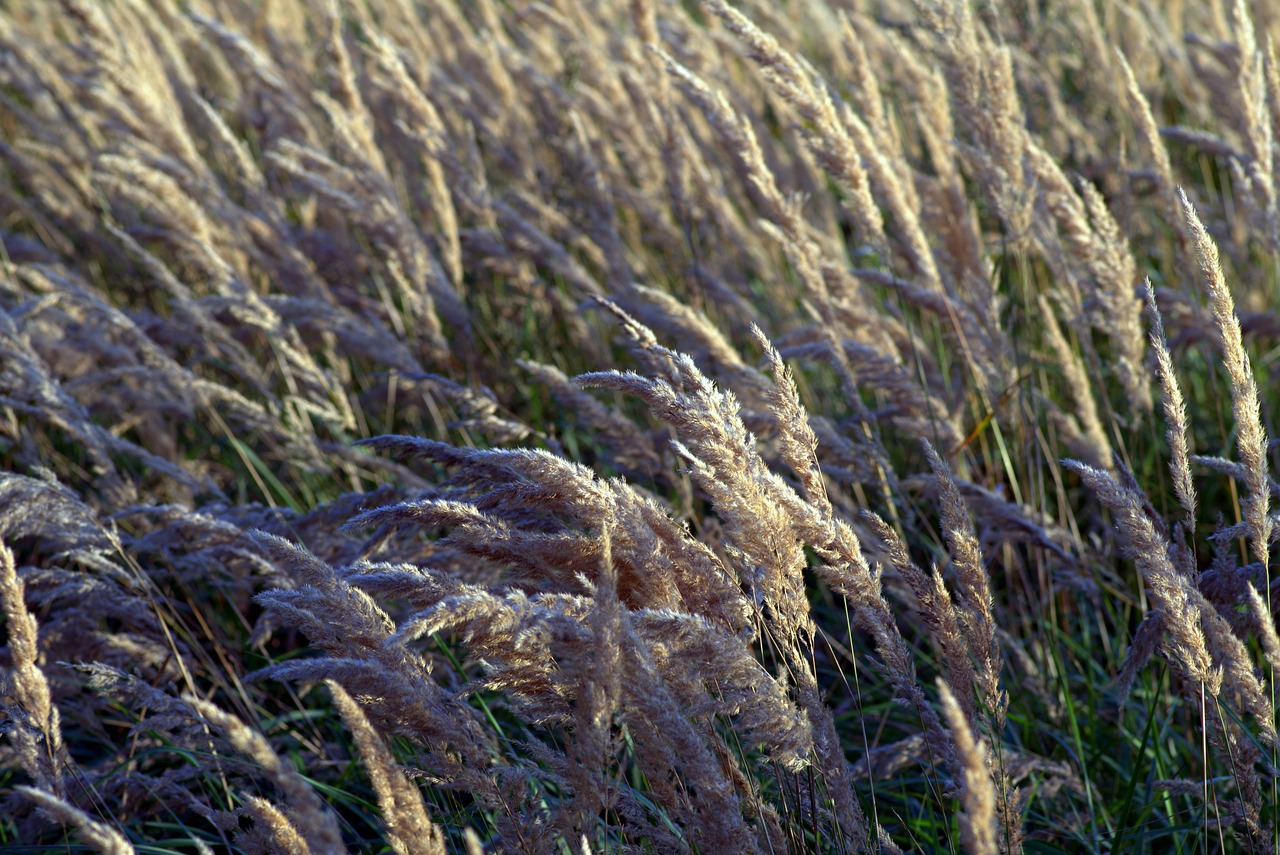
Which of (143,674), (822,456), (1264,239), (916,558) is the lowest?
(916,558)

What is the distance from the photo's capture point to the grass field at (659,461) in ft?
4.57

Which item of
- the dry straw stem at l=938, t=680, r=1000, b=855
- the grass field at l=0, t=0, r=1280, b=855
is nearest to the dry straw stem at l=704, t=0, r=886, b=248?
the grass field at l=0, t=0, r=1280, b=855

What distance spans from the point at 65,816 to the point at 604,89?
10.5 feet

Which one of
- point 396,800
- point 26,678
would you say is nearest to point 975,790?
point 396,800

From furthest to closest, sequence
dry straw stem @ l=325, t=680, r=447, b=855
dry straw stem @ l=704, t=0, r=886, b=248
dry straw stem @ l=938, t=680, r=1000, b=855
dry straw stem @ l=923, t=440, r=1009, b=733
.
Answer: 1. dry straw stem @ l=704, t=0, r=886, b=248
2. dry straw stem @ l=923, t=440, r=1009, b=733
3. dry straw stem @ l=325, t=680, r=447, b=855
4. dry straw stem @ l=938, t=680, r=1000, b=855

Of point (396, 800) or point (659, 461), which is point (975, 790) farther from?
point (659, 461)

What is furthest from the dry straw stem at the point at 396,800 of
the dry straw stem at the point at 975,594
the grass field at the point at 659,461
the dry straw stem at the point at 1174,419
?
the dry straw stem at the point at 1174,419

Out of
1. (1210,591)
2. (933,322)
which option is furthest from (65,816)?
(933,322)

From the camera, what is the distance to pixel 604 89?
3773 millimetres

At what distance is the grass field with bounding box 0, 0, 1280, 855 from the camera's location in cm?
139

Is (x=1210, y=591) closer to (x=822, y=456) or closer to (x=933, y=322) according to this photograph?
(x=822, y=456)

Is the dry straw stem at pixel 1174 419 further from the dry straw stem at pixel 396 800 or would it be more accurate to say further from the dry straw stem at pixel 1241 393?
the dry straw stem at pixel 396 800

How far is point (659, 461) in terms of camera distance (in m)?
2.49

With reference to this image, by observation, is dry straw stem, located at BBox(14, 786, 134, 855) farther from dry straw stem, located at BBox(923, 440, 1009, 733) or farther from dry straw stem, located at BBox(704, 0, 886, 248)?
dry straw stem, located at BBox(704, 0, 886, 248)
